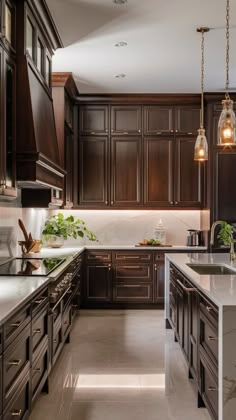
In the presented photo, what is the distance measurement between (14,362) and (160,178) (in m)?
4.56

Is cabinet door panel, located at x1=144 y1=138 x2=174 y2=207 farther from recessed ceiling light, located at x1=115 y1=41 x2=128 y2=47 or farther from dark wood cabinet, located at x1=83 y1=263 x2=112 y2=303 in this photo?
recessed ceiling light, located at x1=115 y1=41 x2=128 y2=47

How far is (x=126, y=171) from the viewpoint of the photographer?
650 cm

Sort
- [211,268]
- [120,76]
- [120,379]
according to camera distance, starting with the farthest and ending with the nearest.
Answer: [120,76]
[211,268]
[120,379]

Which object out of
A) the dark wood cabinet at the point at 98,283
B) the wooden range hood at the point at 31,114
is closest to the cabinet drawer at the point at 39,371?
the wooden range hood at the point at 31,114

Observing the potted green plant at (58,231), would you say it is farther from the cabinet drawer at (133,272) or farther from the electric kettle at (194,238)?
the electric kettle at (194,238)

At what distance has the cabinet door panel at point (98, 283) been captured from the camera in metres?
6.21

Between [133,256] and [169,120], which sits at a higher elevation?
[169,120]

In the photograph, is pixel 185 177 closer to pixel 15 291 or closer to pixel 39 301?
pixel 39 301

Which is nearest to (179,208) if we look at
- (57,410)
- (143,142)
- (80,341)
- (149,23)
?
(143,142)

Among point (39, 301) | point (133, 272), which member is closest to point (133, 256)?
point (133, 272)

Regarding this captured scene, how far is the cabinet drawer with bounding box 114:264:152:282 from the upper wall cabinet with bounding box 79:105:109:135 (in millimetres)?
1977

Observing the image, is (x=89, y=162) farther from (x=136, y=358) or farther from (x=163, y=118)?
(x=136, y=358)

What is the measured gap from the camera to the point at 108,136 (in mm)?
6504

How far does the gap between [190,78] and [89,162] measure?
6.11ft
